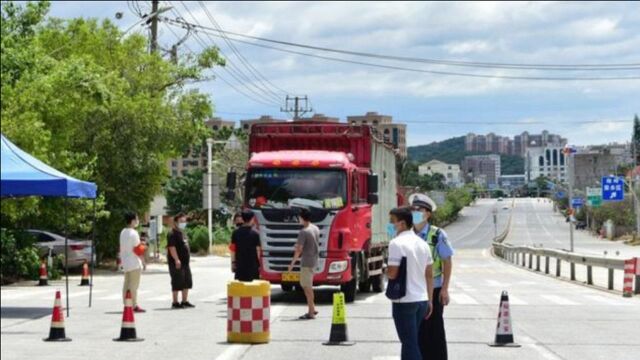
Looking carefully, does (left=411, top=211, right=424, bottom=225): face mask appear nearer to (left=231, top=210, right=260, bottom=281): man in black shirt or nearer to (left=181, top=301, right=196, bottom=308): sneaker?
(left=231, top=210, right=260, bottom=281): man in black shirt

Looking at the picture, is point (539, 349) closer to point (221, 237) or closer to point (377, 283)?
point (377, 283)

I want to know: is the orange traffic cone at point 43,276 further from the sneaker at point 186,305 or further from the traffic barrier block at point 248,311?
the traffic barrier block at point 248,311

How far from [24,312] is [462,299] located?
10.1 m

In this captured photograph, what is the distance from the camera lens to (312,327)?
54.5ft

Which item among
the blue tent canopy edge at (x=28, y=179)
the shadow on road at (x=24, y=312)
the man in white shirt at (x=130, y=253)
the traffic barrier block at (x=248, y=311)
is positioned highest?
the blue tent canopy edge at (x=28, y=179)

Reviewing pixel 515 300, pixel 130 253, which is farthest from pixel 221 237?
pixel 130 253

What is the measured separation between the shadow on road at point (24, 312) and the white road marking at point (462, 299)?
898cm

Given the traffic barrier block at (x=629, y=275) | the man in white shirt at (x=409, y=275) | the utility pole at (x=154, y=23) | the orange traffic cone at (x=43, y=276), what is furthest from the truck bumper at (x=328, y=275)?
the utility pole at (x=154, y=23)

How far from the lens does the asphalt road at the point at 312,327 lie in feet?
43.5

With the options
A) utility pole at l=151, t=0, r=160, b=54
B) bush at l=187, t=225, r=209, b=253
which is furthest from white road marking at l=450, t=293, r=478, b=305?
bush at l=187, t=225, r=209, b=253

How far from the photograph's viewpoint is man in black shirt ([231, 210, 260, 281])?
54.7ft

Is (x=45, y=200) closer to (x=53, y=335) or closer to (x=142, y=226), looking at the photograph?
(x=142, y=226)

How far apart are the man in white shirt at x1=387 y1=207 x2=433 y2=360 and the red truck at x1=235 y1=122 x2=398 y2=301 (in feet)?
36.2

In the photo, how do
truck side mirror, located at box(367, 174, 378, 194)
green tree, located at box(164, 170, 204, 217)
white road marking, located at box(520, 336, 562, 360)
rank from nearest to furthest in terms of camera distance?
white road marking, located at box(520, 336, 562, 360) < truck side mirror, located at box(367, 174, 378, 194) < green tree, located at box(164, 170, 204, 217)
